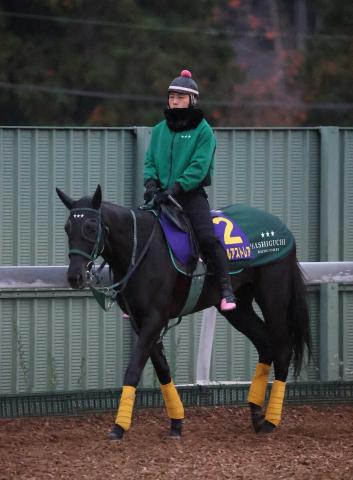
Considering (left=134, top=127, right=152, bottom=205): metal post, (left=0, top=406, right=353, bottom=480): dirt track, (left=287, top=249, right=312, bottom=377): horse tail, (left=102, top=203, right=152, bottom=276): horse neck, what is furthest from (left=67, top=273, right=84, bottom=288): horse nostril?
(left=134, top=127, right=152, bottom=205): metal post

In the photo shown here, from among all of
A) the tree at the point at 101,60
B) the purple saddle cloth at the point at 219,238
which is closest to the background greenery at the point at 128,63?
the tree at the point at 101,60

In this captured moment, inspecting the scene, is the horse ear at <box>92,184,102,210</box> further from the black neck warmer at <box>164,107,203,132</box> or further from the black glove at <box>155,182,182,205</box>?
the black neck warmer at <box>164,107,203,132</box>

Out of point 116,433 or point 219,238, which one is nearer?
point 116,433

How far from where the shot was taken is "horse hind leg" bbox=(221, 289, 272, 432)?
9547mm

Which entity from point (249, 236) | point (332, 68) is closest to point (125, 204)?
point (249, 236)

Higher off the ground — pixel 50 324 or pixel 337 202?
pixel 337 202

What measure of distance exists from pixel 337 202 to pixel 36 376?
9.88 feet

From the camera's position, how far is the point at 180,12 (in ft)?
117

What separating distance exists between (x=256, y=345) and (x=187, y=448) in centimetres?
146

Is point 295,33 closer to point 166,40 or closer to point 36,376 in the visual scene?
point 166,40

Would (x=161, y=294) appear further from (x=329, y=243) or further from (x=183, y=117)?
(x=329, y=243)

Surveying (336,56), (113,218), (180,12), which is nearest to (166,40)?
(180,12)

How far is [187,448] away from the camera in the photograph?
860 cm

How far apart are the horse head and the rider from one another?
0.69m
